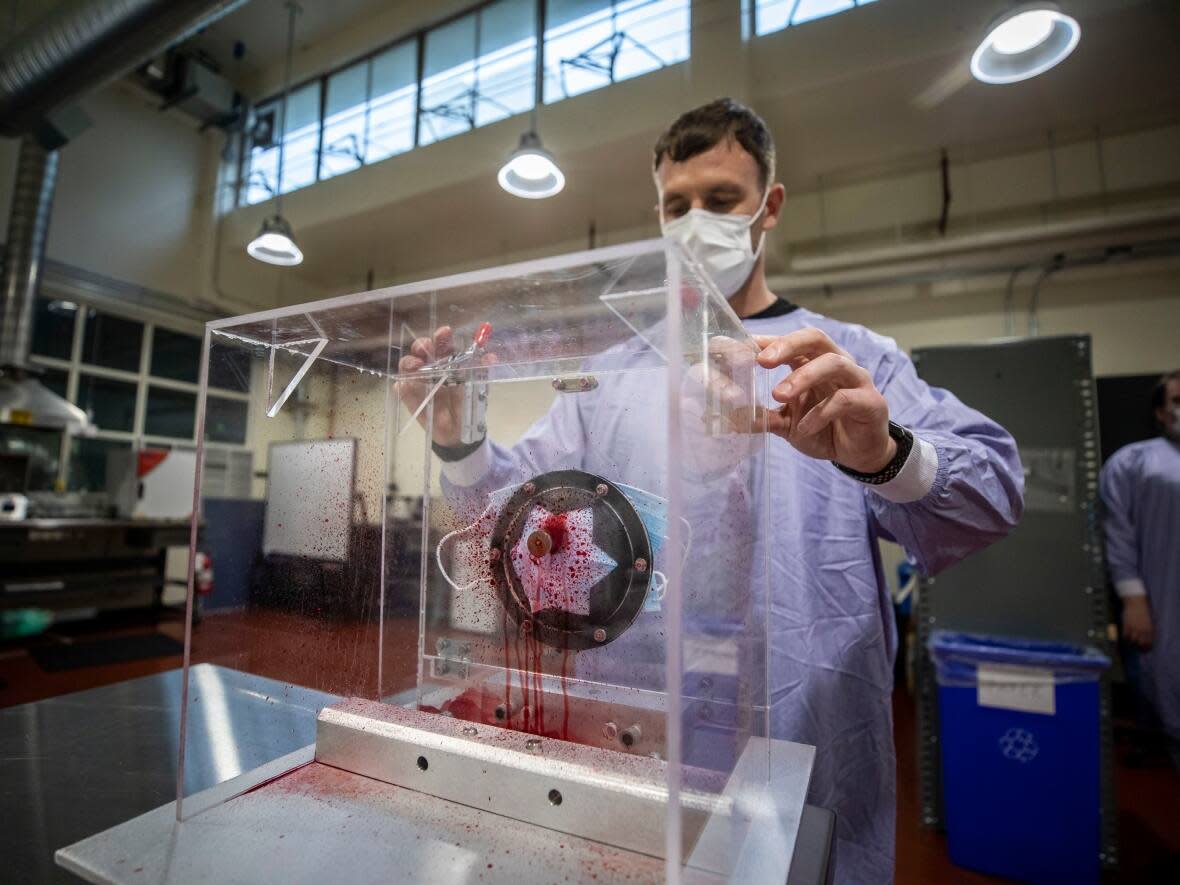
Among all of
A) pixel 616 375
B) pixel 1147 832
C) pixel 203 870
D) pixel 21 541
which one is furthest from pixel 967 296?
pixel 21 541

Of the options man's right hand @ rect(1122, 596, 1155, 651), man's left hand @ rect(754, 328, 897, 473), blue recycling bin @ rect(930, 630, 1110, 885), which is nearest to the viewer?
man's left hand @ rect(754, 328, 897, 473)

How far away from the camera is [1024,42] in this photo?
210cm

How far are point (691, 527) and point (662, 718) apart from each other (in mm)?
179

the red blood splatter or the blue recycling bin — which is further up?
the red blood splatter

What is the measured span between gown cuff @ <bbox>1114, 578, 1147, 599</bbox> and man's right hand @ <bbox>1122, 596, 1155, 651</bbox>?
0.01 metres

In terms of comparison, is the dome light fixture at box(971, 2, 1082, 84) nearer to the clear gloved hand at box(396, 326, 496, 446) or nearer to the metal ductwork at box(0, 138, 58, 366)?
the clear gloved hand at box(396, 326, 496, 446)

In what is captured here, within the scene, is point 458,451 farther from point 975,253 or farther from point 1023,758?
point 975,253

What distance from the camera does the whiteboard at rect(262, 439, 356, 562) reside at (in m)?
0.58

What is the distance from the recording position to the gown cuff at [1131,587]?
2.10 m

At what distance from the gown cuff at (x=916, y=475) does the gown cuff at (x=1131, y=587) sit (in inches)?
84.8

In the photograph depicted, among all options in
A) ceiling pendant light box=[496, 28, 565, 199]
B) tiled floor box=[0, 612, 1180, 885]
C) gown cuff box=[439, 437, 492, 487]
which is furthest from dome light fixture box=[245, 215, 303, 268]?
gown cuff box=[439, 437, 492, 487]

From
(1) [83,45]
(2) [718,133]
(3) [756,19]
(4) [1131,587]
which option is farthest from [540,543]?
(3) [756,19]

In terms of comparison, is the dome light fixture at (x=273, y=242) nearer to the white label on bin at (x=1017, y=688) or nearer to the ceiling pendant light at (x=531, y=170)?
the ceiling pendant light at (x=531, y=170)

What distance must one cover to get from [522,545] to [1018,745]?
1939 mm
